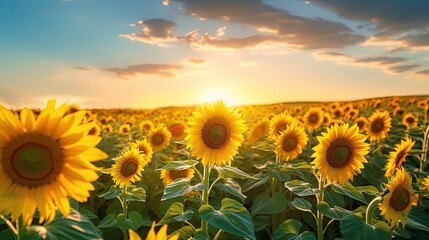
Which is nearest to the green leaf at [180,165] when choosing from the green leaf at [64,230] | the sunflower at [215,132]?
the sunflower at [215,132]

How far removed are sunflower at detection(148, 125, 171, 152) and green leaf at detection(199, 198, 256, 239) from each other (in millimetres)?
4409

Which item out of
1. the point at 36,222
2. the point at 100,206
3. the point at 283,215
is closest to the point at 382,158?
the point at 283,215

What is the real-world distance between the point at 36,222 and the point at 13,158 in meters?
4.06

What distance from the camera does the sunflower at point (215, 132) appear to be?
4.42m

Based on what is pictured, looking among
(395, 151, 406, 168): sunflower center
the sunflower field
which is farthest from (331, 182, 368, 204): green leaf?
(395, 151, 406, 168): sunflower center

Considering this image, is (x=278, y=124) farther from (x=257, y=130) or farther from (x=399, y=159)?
(x=399, y=159)

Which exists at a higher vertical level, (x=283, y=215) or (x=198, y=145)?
(x=198, y=145)

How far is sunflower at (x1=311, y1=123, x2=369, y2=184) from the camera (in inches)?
177

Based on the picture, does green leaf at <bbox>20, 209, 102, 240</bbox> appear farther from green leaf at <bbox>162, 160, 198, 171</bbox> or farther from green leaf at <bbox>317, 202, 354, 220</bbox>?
green leaf at <bbox>317, 202, 354, 220</bbox>

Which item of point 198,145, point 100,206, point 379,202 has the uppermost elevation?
point 198,145

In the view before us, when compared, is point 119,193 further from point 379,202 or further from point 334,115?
point 334,115

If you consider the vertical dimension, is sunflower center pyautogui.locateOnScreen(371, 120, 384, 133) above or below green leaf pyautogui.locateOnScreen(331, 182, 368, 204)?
above

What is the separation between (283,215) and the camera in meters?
6.33

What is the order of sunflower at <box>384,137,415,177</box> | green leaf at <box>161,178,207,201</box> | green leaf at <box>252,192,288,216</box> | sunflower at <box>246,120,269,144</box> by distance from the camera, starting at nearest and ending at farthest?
green leaf at <box>161,178,207,201</box> < sunflower at <box>384,137,415,177</box> < green leaf at <box>252,192,288,216</box> < sunflower at <box>246,120,269,144</box>
